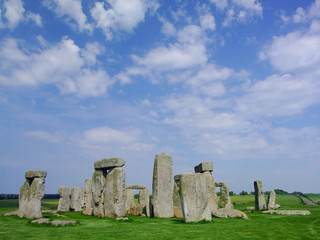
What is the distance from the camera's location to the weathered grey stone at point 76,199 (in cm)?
2000

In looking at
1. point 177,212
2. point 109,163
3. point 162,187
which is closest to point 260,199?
point 177,212

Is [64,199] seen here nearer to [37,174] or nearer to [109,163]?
[37,174]

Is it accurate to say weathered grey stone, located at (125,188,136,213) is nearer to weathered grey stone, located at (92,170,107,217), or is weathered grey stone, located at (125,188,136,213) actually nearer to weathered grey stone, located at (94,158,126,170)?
weathered grey stone, located at (92,170,107,217)

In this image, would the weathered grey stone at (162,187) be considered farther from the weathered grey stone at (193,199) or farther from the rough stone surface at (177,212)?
the weathered grey stone at (193,199)

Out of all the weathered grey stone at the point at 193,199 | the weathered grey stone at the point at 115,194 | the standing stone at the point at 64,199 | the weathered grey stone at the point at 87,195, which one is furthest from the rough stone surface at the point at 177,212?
the standing stone at the point at 64,199

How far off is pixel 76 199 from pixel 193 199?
12885 mm

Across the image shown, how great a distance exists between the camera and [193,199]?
1019 centimetres

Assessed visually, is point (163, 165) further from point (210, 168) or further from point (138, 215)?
point (210, 168)

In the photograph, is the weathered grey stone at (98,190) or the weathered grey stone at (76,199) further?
the weathered grey stone at (76,199)

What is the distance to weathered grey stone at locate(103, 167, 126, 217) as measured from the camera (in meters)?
13.7

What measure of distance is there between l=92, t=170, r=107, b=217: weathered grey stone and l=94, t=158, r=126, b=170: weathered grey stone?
0.44 m

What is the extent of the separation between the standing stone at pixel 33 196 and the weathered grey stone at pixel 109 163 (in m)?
2.93

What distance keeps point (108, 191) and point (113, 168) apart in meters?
1.26

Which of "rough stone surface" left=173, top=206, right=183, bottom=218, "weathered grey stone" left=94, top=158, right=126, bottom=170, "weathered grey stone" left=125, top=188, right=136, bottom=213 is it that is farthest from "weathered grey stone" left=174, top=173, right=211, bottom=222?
"weathered grey stone" left=125, top=188, right=136, bottom=213
